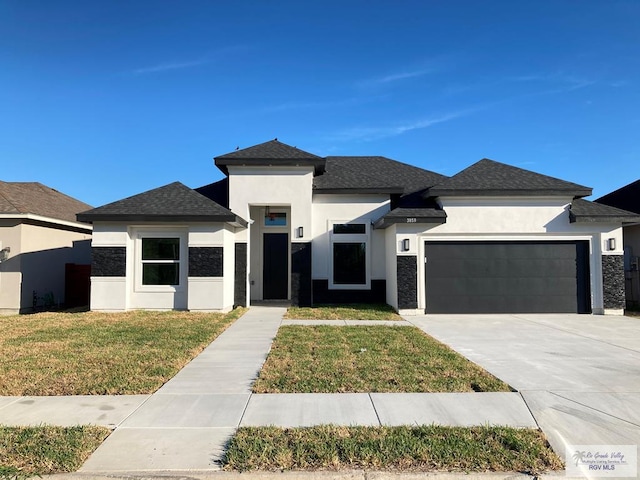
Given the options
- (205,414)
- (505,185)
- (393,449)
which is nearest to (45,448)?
(205,414)

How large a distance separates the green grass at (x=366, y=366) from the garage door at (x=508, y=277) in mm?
4028

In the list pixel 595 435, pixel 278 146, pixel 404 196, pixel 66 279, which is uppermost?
pixel 278 146

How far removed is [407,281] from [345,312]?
2155 mm

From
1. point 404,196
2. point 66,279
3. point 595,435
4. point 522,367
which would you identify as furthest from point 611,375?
point 66,279

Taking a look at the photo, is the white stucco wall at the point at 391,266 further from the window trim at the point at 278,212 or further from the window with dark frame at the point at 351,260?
the window trim at the point at 278,212

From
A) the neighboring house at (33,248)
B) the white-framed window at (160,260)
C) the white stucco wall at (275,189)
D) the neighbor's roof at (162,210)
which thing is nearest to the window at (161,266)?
the white-framed window at (160,260)

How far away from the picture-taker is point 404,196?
15.1 meters

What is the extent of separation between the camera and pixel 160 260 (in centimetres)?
1323

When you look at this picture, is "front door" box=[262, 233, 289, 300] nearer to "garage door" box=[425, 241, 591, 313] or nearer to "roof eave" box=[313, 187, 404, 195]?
"roof eave" box=[313, 187, 404, 195]

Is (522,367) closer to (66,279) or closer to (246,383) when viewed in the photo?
(246,383)

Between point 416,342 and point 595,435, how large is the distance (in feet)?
14.4

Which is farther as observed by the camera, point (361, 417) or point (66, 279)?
point (66, 279)

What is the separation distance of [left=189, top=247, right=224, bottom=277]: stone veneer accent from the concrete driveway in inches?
240
